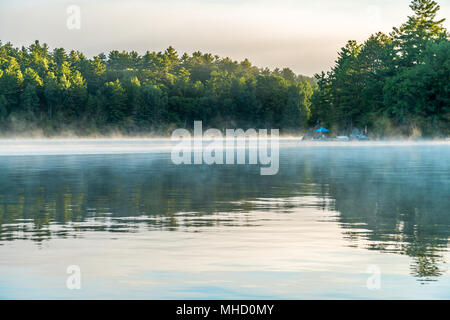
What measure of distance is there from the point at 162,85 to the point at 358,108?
1878 inches

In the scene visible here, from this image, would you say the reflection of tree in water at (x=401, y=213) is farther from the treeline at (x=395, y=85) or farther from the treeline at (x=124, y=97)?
the treeline at (x=124, y=97)

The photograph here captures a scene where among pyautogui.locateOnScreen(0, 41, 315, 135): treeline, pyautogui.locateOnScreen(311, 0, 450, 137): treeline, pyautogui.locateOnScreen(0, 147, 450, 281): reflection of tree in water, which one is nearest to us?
pyautogui.locateOnScreen(0, 147, 450, 281): reflection of tree in water

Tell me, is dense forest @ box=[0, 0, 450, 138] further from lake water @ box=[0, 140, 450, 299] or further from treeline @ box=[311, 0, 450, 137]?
lake water @ box=[0, 140, 450, 299]

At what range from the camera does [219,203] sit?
18672mm

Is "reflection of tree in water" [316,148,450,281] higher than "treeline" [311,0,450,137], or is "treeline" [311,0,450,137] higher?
"treeline" [311,0,450,137]

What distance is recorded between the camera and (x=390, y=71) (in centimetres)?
10994

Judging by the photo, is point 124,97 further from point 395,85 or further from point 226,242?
point 226,242

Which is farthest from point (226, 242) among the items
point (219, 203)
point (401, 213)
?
point (219, 203)

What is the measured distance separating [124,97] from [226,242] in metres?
127

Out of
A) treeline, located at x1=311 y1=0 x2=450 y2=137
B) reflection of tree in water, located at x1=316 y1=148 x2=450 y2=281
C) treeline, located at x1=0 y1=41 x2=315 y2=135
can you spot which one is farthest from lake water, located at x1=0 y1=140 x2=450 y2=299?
treeline, located at x1=0 y1=41 x2=315 y2=135

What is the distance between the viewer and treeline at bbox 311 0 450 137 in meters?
98.0

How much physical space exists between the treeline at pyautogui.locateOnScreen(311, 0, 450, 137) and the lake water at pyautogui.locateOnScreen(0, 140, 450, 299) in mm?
77992
